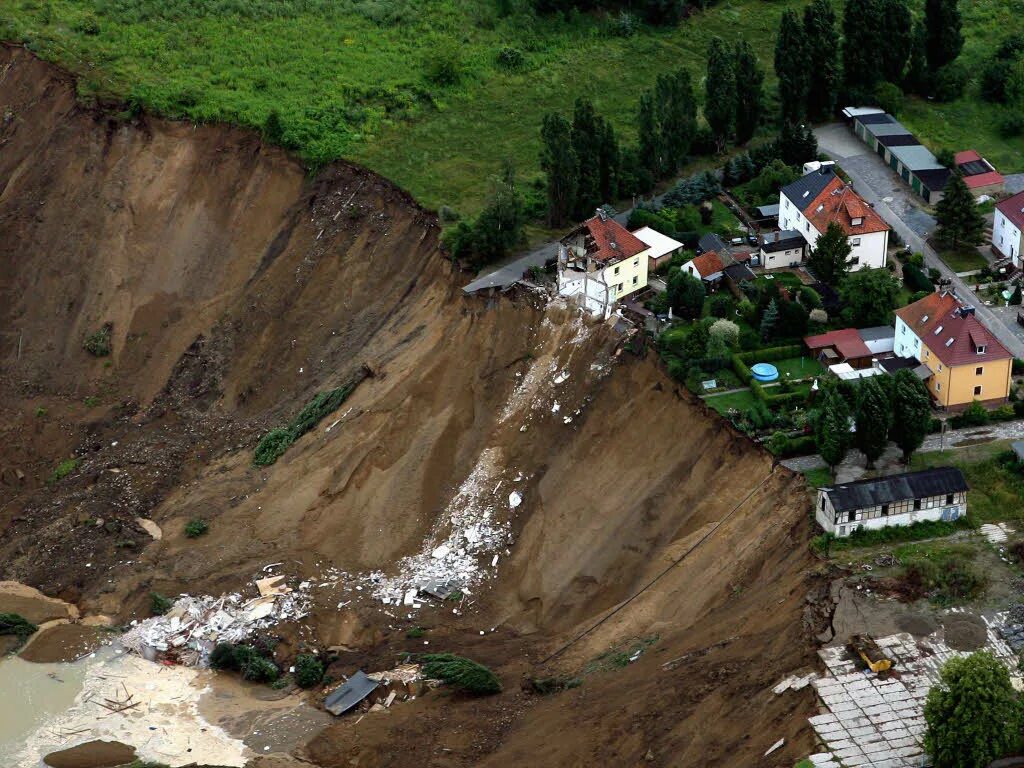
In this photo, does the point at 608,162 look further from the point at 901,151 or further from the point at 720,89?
the point at 901,151

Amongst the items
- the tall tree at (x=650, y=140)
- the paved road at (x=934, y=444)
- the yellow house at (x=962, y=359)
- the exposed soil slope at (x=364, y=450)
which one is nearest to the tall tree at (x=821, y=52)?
the tall tree at (x=650, y=140)

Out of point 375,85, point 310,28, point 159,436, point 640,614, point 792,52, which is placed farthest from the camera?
point 310,28

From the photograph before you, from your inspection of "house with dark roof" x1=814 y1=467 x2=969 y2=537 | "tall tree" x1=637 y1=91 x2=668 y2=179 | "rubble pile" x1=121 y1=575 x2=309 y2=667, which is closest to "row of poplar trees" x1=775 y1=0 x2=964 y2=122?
"tall tree" x1=637 y1=91 x2=668 y2=179

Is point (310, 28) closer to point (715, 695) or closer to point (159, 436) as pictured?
point (159, 436)

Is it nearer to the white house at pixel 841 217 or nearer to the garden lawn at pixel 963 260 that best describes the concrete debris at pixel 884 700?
the white house at pixel 841 217

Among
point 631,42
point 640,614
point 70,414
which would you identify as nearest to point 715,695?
point 640,614

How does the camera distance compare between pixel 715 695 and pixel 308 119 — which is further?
pixel 308 119
